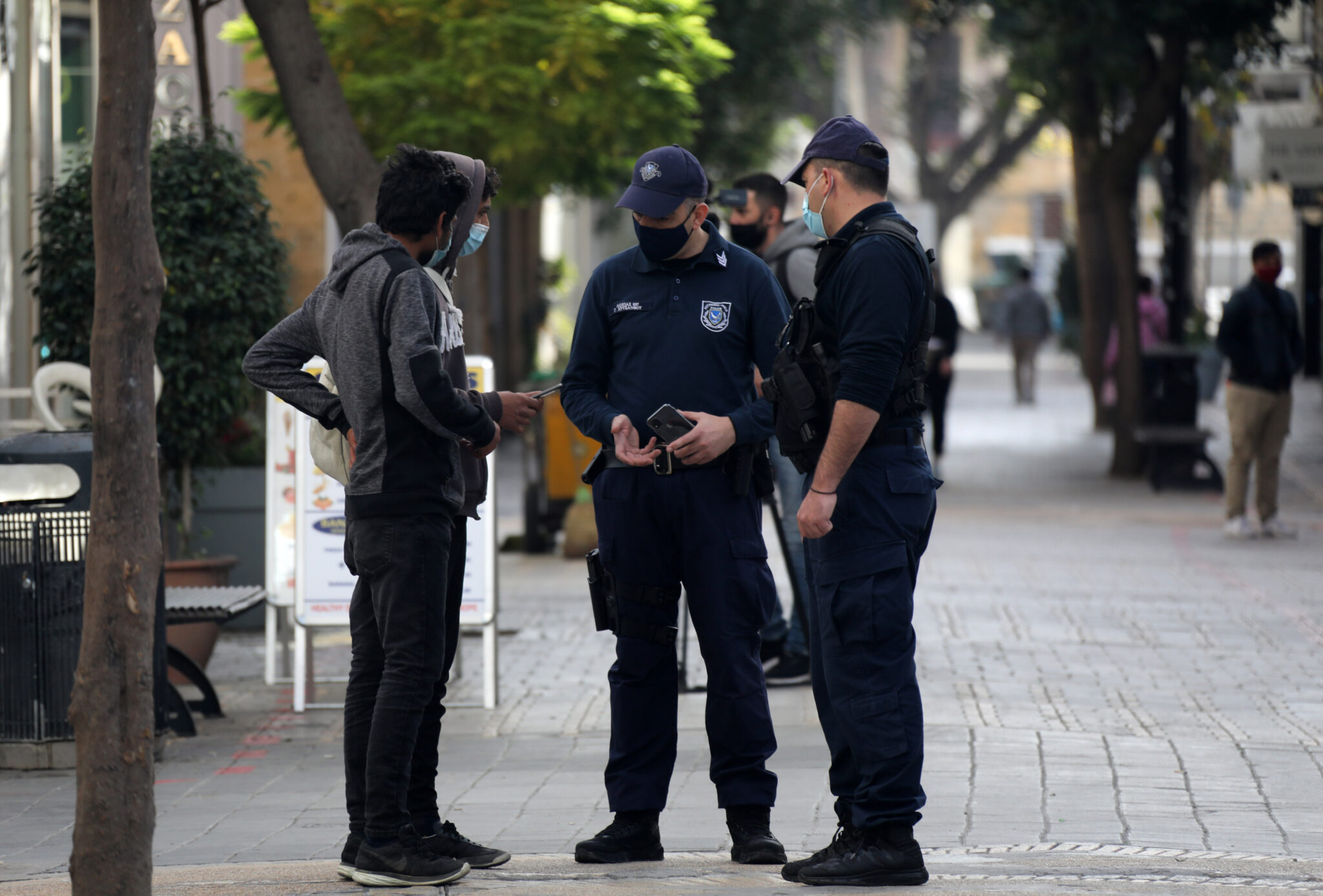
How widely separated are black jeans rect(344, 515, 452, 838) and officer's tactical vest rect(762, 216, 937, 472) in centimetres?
94

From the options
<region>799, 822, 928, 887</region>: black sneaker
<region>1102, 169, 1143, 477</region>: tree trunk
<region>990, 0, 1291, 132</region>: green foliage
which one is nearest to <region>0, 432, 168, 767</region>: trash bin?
<region>799, 822, 928, 887</region>: black sneaker

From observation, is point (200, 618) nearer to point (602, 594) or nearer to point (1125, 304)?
point (602, 594)

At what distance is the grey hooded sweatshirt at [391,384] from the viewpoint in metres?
4.45

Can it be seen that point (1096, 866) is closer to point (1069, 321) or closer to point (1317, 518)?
point (1317, 518)

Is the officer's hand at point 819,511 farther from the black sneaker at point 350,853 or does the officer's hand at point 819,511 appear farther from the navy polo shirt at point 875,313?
the black sneaker at point 350,853

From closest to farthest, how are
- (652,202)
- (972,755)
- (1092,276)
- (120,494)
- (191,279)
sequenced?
(120,494) < (652,202) < (972,755) < (191,279) < (1092,276)

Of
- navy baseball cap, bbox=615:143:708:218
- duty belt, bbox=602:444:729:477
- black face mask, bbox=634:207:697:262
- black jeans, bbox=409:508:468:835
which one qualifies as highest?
navy baseball cap, bbox=615:143:708:218

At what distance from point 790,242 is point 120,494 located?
3.99 meters

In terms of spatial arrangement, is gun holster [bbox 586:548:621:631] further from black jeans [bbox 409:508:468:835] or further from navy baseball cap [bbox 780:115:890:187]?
navy baseball cap [bbox 780:115:890:187]

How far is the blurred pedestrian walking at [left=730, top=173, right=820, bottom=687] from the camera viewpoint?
7355 millimetres

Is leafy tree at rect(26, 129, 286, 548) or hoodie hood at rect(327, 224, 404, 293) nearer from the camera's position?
hoodie hood at rect(327, 224, 404, 293)

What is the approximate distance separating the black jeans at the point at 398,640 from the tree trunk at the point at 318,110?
375 cm

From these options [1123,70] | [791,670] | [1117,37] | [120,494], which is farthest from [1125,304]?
[120,494]

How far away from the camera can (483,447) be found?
4.71m
